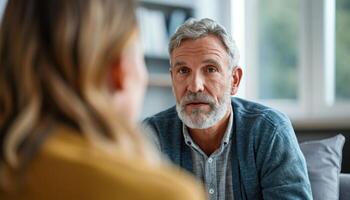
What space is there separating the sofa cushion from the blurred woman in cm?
164

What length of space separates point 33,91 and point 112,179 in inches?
5.9

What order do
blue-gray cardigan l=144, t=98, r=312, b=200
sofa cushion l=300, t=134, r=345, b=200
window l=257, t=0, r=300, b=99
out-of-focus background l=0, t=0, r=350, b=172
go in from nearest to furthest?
1. blue-gray cardigan l=144, t=98, r=312, b=200
2. sofa cushion l=300, t=134, r=345, b=200
3. out-of-focus background l=0, t=0, r=350, b=172
4. window l=257, t=0, r=300, b=99

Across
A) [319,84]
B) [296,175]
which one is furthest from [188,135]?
[319,84]

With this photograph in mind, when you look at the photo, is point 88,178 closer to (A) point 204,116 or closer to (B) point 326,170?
(A) point 204,116

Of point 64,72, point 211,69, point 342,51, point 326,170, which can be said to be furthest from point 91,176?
point 342,51

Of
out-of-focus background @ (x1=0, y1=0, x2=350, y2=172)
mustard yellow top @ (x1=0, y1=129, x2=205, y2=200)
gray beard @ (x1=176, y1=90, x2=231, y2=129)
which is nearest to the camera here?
mustard yellow top @ (x1=0, y1=129, x2=205, y2=200)

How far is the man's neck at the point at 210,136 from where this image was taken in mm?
2088

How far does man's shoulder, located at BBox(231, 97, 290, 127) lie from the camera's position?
6.73ft

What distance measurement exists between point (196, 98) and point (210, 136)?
0.15 metres

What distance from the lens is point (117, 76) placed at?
0.78 meters

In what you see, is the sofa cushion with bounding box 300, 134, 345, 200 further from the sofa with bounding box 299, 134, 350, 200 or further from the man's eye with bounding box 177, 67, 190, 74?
the man's eye with bounding box 177, 67, 190, 74

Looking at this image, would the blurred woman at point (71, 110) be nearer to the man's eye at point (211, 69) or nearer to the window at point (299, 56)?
the man's eye at point (211, 69)

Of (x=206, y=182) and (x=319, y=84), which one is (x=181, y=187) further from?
(x=319, y=84)

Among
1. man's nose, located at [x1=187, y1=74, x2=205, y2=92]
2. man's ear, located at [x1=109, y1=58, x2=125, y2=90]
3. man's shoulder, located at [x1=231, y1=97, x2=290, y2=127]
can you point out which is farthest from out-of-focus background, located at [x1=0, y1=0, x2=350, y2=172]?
man's ear, located at [x1=109, y1=58, x2=125, y2=90]
